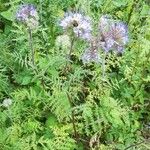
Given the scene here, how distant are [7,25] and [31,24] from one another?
0.92m

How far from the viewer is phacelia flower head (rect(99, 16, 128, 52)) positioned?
2528mm

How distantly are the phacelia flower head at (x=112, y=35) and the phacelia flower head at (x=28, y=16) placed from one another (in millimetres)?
390

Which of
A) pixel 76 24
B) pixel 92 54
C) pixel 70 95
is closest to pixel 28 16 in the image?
pixel 76 24

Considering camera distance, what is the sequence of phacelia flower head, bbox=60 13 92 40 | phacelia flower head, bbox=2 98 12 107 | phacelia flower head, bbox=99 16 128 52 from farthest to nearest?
phacelia flower head, bbox=2 98 12 107, phacelia flower head, bbox=99 16 128 52, phacelia flower head, bbox=60 13 92 40

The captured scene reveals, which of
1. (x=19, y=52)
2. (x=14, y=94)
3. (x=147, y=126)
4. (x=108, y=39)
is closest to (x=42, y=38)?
(x=19, y=52)

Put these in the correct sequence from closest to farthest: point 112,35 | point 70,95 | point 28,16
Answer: point 28,16, point 112,35, point 70,95

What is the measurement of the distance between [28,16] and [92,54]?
0.46 meters

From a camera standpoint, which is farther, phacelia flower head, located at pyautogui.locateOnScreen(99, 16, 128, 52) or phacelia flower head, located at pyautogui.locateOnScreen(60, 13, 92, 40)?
phacelia flower head, located at pyautogui.locateOnScreen(99, 16, 128, 52)

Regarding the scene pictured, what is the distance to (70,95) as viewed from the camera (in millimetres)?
2709

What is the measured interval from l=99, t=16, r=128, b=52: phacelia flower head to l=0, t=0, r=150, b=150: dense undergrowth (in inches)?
5.2

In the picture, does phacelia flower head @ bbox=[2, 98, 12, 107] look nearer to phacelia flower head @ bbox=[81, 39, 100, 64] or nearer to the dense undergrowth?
the dense undergrowth

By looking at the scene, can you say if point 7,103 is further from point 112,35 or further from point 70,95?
point 112,35

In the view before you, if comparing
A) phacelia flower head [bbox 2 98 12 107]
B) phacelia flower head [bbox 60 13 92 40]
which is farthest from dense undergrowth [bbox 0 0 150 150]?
phacelia flower head [bbox 60 13 92 40]

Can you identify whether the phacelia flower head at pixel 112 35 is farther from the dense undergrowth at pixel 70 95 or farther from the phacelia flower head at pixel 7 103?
the phacelia flower head at pixel 7 103
